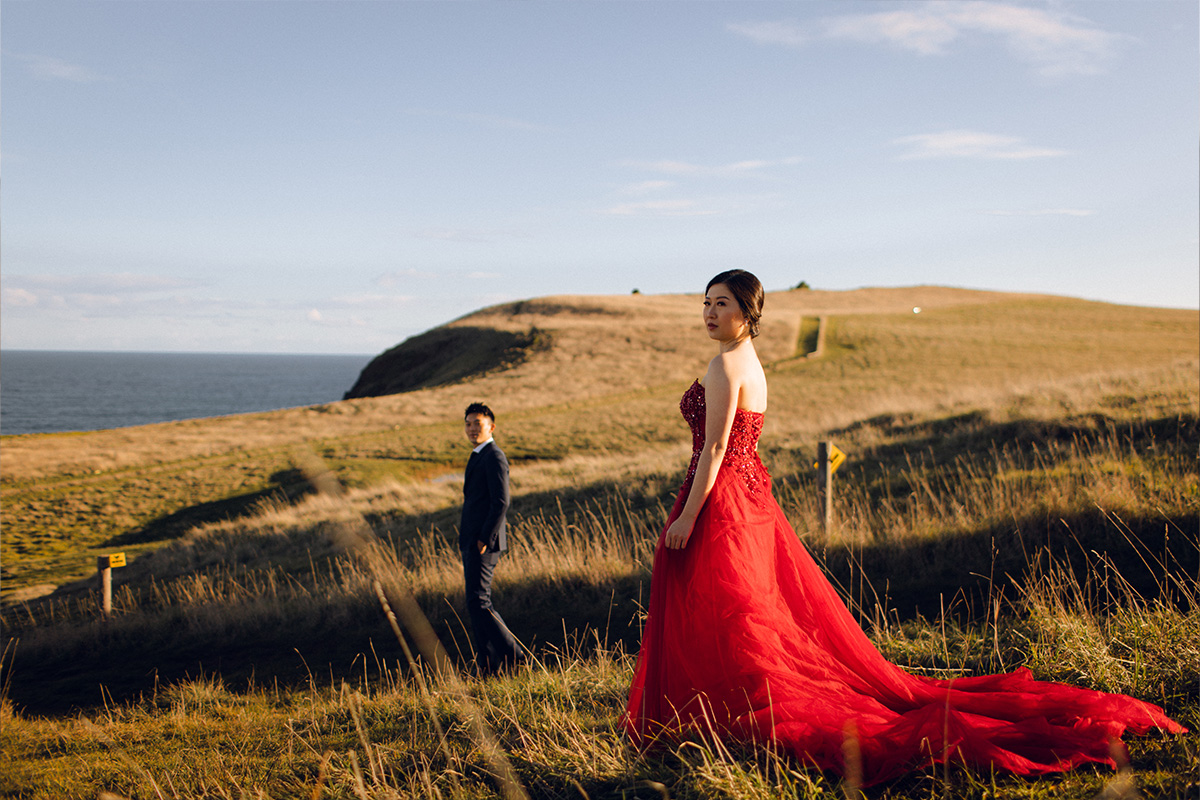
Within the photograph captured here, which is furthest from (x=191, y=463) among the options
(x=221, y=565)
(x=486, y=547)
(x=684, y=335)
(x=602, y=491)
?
(x=684, y=335)

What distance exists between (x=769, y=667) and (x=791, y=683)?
13 cm

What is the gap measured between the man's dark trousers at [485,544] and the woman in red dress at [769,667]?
9.05ft

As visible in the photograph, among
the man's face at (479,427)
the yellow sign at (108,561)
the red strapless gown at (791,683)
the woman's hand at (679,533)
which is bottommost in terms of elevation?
the yellow sign at (108,561)

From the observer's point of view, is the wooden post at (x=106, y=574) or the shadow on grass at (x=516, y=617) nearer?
the shadow on grass at (x=516, y=617)

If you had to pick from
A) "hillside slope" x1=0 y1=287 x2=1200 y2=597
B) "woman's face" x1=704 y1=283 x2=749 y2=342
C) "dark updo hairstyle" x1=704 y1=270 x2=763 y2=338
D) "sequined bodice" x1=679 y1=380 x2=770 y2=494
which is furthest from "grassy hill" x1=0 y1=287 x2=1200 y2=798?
"dark updo hairstyle" x1=704 y1=270 x2=763 y2=338

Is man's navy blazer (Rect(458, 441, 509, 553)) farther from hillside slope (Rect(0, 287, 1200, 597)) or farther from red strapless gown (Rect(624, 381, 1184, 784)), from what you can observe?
hillside slope (Rect(0, 287, 1200, 597))

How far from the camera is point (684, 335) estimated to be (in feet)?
181

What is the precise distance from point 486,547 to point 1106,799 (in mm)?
4646

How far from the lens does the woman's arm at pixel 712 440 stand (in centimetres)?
344

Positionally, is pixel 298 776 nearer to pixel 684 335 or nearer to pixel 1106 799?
pixel 1106 799

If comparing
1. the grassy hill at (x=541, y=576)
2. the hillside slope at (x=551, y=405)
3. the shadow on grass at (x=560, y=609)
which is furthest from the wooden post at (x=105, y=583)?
the hillside slope at (x=551, y=405)

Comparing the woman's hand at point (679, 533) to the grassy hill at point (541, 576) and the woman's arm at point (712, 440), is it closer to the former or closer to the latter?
the woman's arm at point (712, 440)

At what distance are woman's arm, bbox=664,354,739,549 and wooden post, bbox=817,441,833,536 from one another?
519 centimetres

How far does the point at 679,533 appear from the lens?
3451 millimetres
